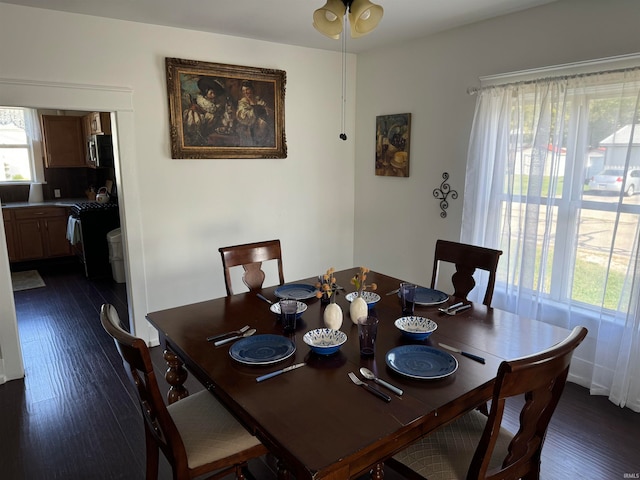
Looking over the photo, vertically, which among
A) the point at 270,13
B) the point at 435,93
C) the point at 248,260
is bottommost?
the point at 248,260

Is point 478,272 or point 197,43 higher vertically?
point 197,43

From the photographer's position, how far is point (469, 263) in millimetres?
2492

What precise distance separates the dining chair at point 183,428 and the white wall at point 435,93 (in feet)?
8.11

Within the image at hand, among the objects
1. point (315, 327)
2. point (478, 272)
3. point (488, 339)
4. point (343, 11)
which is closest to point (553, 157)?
point (478, 272)

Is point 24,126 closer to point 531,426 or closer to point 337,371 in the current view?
point 337,371

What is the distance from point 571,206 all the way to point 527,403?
188 cm

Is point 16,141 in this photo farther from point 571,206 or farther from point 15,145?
point 571,206

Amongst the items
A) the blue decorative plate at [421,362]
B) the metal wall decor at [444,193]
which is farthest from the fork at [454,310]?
the metal wall decor at [444,193]

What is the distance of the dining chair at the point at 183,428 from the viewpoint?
→ 1.40m

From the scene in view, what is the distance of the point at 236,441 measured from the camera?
1.62 meters

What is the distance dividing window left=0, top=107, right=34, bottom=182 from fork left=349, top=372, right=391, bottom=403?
6358 mm

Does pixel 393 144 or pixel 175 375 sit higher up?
pixel 393 144

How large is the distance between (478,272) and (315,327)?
72.5 inches

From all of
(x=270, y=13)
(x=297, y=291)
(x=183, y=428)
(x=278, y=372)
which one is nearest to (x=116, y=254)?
(x=270, y=13)
